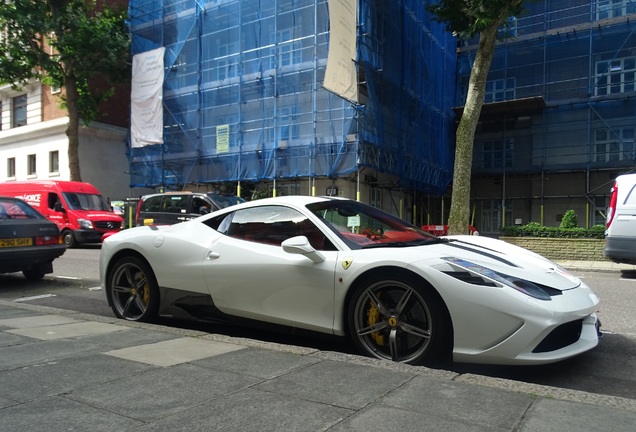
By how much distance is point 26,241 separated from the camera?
328 inches

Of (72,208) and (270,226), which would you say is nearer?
(270,226)

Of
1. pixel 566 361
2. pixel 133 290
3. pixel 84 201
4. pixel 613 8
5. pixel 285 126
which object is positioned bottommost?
pixel 566 361

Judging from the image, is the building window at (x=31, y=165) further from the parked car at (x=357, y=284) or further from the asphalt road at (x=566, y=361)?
the parked car at (x=357, y=284)

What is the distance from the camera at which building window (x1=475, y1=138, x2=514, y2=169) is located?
2745 centimetres

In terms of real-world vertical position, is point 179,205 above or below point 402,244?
above

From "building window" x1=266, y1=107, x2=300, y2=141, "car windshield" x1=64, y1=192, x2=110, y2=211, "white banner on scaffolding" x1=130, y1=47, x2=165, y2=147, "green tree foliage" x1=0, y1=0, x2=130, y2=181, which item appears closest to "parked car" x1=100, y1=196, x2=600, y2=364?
"car windshield" x1=64, y1=192, x2=110, y2=211

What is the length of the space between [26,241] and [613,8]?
27.6 meters

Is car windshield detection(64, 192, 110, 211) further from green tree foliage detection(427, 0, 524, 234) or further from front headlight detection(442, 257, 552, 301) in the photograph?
front headlight detection(442, 257, 552, 301)

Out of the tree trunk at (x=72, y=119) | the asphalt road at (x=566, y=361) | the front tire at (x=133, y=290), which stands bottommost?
the asphalt road at (x=566, y=361)

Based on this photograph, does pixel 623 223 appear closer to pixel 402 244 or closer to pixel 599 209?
pixel 402 244

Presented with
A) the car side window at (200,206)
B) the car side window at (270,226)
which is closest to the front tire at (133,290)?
the car side window at (270,226)

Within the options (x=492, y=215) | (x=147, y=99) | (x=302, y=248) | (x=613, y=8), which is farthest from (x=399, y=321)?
(x=613, y=8)

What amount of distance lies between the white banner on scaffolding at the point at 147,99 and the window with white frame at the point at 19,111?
43.3 feet

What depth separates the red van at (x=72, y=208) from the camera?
18.2 m
